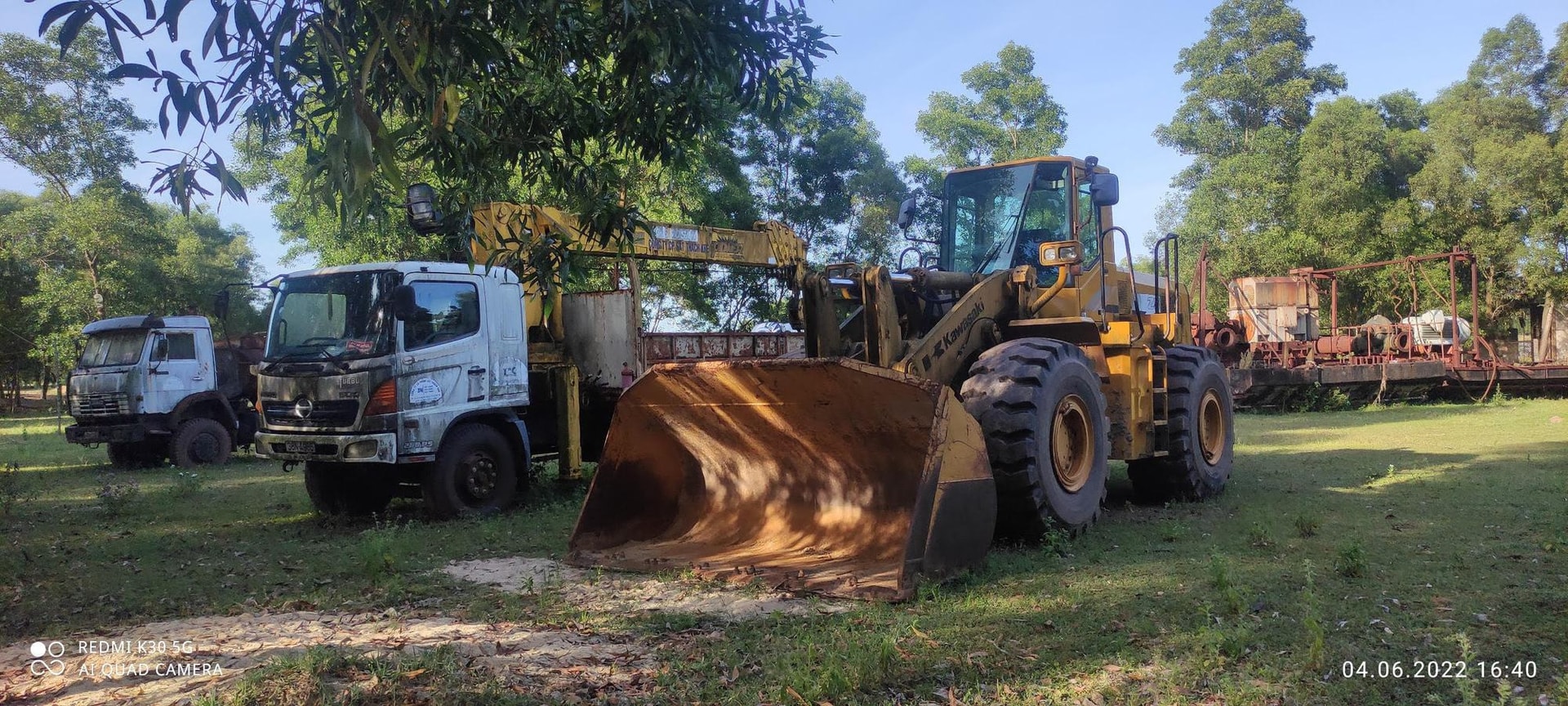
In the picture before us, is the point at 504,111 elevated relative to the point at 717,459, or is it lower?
elevated

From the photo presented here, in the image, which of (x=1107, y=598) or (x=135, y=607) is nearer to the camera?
(x=1107, y=598)

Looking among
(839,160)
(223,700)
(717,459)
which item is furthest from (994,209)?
(839,160)

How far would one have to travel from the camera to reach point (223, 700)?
360cm

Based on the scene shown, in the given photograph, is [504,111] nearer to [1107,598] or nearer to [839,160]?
[1107,598]

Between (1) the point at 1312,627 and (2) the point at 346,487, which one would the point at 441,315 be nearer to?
(2) the point at 346,487

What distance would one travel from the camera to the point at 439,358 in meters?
8.69

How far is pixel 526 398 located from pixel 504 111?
4.53m

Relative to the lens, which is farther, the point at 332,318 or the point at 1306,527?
the point at 332,318

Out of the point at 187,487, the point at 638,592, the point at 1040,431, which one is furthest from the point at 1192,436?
the point at 187,487

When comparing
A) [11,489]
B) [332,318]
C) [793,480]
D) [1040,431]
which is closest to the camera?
[1040,431]

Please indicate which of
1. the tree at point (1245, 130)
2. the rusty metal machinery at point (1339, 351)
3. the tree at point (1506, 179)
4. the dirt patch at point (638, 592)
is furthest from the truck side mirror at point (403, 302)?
the tree at point (1506, 179)

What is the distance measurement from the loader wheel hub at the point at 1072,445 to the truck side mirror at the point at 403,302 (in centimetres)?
552

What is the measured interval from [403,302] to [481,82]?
146 inches

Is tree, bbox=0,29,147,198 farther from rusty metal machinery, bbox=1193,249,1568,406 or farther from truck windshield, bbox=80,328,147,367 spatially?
rusty metal machinery, bbox=1193,249,1568,406
